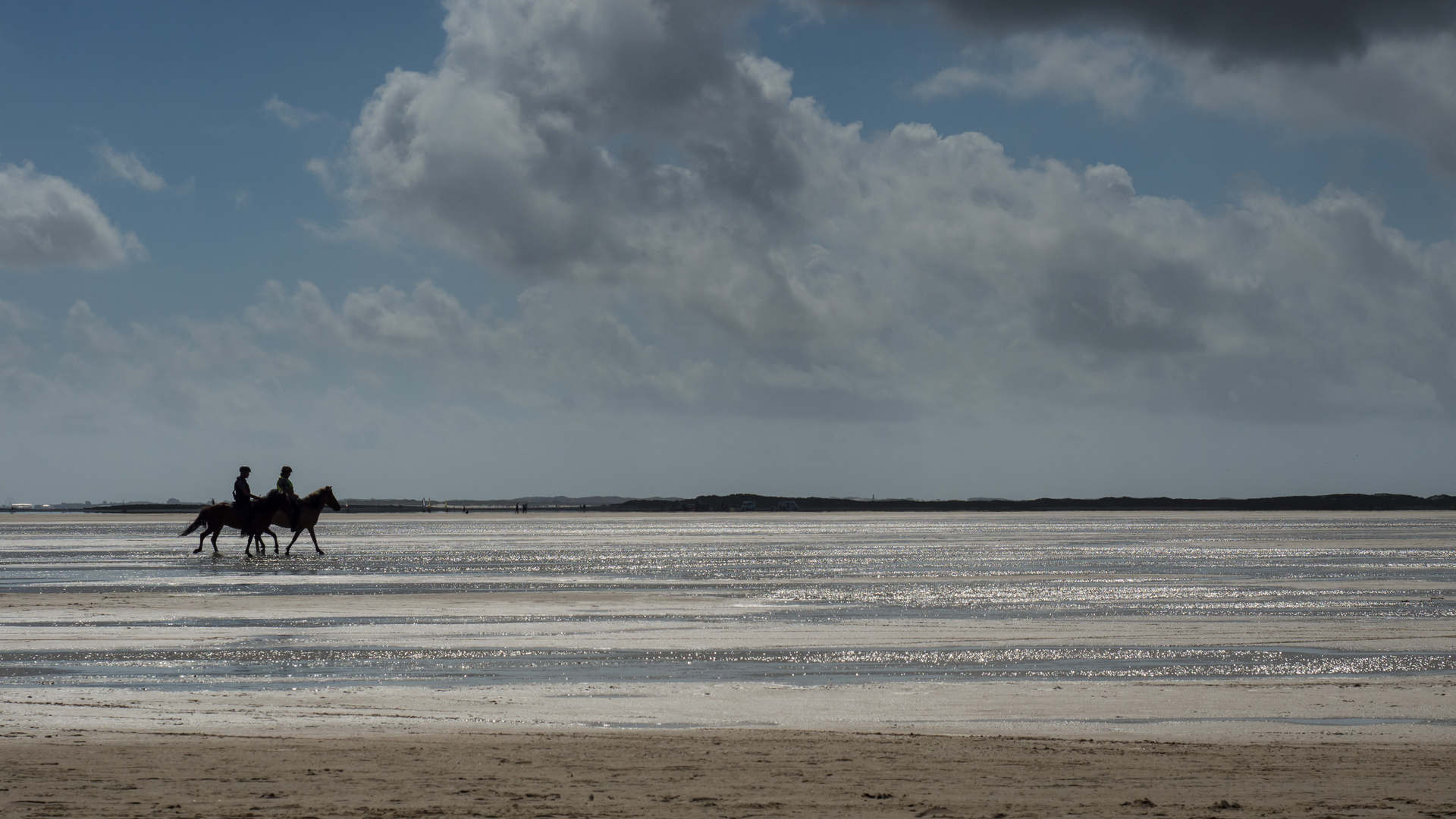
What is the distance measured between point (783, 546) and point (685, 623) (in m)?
30.9

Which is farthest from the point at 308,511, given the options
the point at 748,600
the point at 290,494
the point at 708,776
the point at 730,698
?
the point at 708,776

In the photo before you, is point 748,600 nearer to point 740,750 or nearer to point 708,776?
point 740,750

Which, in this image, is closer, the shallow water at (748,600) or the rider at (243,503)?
the shallow water at (748,600)

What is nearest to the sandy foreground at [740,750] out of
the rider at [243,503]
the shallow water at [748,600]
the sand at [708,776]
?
the sand at [708,776]

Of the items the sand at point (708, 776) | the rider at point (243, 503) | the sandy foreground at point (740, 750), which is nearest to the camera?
the sand at point (708, 776)

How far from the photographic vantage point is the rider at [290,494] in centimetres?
3794

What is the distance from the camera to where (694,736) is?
9.71 metres

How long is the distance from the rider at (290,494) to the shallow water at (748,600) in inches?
47.4

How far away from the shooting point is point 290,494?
38.6m

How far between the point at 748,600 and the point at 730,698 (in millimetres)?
10672

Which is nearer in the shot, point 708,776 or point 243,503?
point 708,776

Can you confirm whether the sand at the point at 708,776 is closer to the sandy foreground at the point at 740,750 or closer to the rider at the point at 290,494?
the sandy foreground at the point at 740,750

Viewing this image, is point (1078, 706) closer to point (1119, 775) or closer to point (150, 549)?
point (1119, 775)

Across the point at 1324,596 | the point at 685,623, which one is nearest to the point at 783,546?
the point at 1324,596
